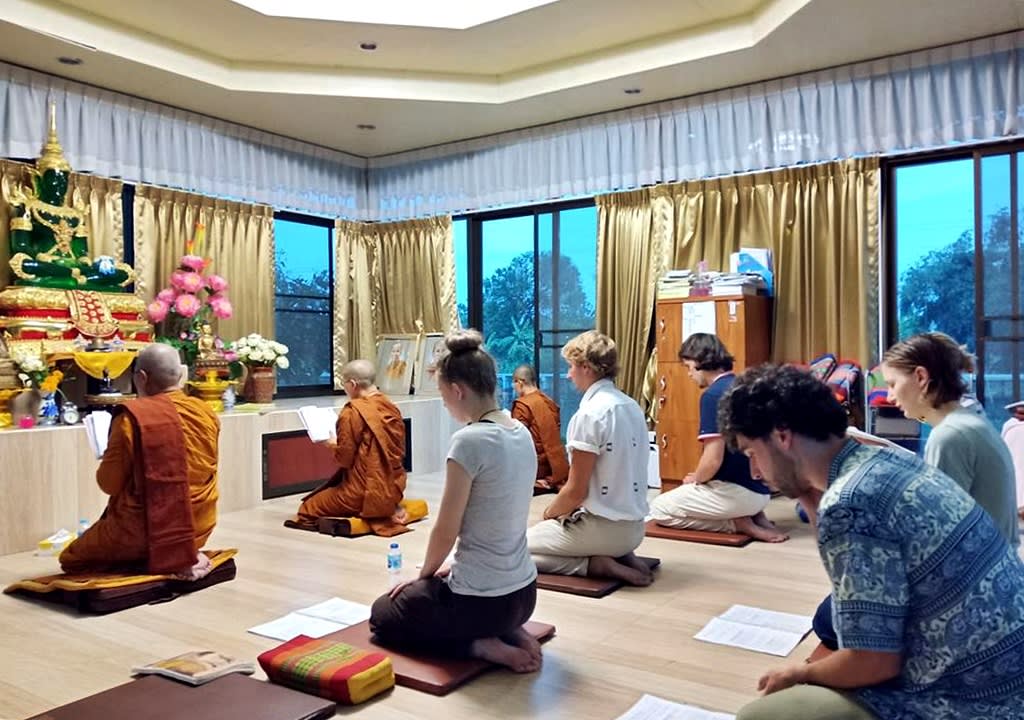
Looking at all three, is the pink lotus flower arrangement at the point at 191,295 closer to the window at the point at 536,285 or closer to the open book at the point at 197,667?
the window at the point at 536,285

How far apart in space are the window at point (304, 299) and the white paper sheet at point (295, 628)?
4505 millimetres

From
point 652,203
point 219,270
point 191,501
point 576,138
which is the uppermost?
point 576,138

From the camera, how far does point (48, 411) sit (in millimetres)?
4926

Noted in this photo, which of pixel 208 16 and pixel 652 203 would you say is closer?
pixel 208 16

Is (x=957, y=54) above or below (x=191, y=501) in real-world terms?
above

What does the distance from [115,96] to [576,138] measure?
3.50m

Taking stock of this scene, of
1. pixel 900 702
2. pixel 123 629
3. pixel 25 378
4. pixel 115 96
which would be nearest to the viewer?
pixel 900 702

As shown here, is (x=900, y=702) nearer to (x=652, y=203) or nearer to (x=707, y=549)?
(x=707, y=549)

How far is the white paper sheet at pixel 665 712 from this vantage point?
2432mm

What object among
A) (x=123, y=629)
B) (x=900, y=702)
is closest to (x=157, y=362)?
(x=123, y=629)

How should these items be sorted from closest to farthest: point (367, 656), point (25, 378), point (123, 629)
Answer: point (367, 656) < point (123, 629) < point (25, 378)

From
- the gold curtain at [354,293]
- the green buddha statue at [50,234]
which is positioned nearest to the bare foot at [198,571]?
the green buddha statue at [50,234]

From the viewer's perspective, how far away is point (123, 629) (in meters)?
3.30

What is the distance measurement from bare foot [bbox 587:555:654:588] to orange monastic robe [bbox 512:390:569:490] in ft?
7.79
